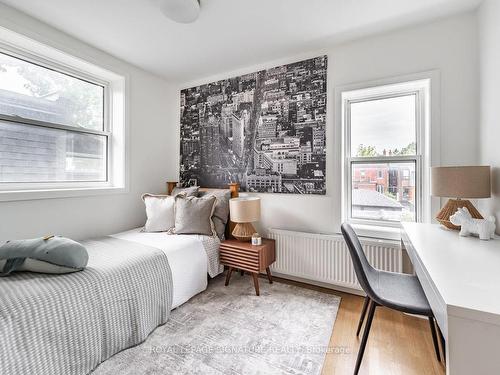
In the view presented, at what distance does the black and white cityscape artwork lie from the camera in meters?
2.47

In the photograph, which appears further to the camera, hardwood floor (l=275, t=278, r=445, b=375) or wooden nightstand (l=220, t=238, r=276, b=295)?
wooden nightstand (l=220, t=238, r=276, b=295)

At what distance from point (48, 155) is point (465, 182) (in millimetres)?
3379

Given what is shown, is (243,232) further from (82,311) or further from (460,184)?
(460,184)

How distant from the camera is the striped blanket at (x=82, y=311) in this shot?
115 cm

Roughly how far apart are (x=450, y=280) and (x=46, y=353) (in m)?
1.88

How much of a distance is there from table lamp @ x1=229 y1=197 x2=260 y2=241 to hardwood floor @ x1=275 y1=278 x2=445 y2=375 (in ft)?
3.68

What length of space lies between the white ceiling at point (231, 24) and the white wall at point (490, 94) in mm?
253

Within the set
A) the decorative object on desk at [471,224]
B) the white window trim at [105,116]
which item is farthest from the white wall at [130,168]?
the decorative object on desk at [471,224]

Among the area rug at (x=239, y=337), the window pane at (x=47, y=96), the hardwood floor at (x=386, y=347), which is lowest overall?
the hardwood floor at (x=386, y=347)

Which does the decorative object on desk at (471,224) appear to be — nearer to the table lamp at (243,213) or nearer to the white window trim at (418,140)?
the white window trim at (418,140)

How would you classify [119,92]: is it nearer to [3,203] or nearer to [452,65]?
[3,203]

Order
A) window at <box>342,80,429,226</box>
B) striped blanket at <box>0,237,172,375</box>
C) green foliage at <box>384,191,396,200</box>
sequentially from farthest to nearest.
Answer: green foliage at <box>384,191,396,200</box> < window at <box>342,80,429,226</box> < striped blanket at <box>0,237,172,375</box>

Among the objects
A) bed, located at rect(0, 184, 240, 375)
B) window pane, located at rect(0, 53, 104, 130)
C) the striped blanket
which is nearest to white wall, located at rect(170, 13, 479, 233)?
bed, located at rect(0, 184, 240, 375)

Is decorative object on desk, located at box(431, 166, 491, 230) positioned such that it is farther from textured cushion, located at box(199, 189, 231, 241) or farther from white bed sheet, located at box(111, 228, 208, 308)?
white bed sheet, located at box(111, 228, 208, 308)
